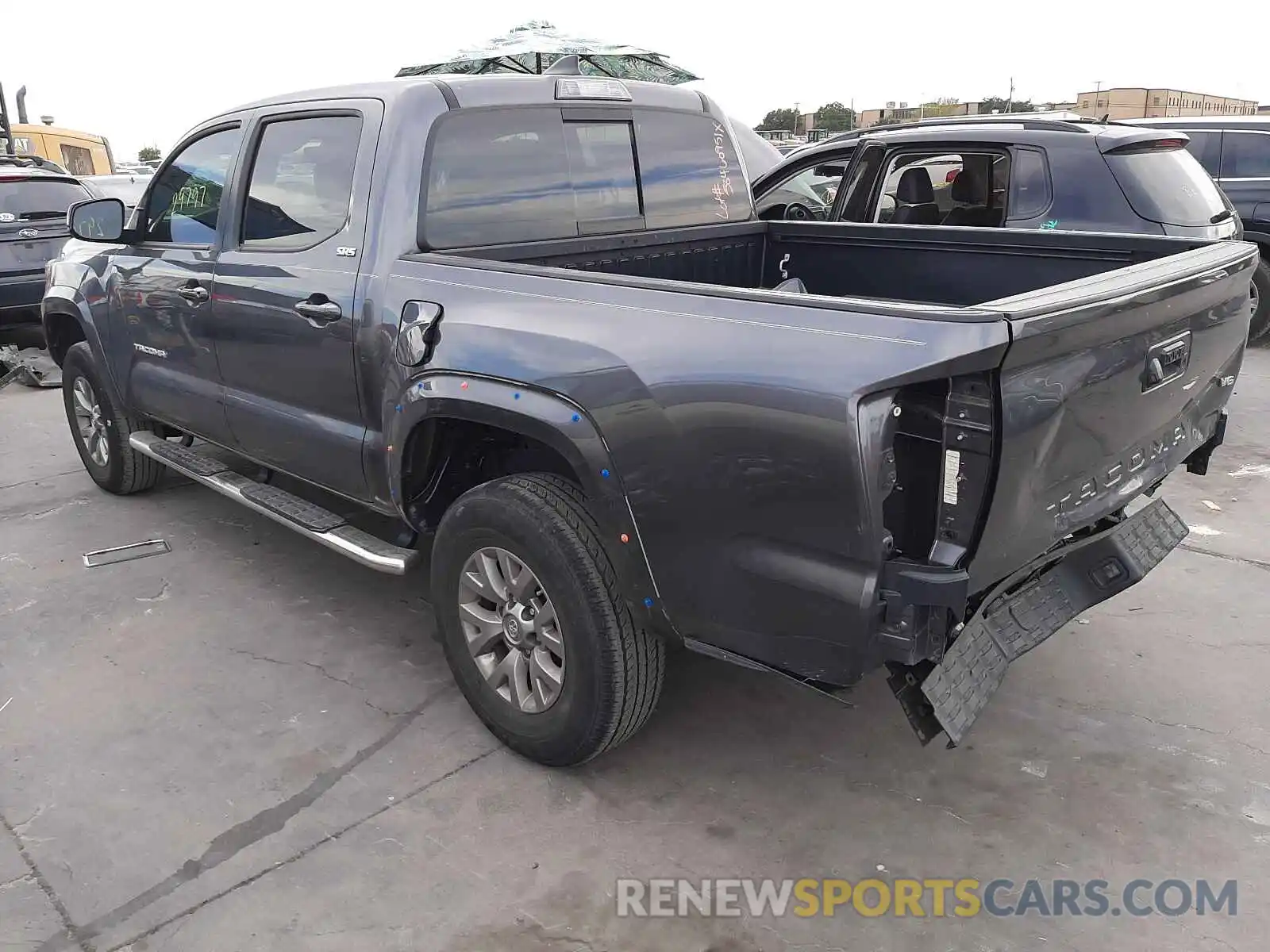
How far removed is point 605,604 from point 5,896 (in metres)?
1.73

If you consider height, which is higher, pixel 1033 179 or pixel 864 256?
pixel 1033 179

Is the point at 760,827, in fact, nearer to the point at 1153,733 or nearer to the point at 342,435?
the point at 1153,733

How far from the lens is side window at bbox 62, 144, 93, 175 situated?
17.6m

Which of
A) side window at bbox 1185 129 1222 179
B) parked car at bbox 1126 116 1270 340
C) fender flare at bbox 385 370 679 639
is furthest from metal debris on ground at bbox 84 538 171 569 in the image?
side window at bbox 1185 129 1222 179

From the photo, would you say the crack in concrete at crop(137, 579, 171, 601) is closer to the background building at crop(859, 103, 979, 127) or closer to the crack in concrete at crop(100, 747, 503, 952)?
the crack in concrete at crop(100, 747, 503, 952)

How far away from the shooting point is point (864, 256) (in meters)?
4.05

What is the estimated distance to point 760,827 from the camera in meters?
2.80

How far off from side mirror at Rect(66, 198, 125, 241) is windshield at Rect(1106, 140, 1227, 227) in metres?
5.10

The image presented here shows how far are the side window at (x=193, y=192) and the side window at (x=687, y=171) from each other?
1.64 m

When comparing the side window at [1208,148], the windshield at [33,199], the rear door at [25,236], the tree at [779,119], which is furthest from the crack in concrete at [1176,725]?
the tree at [779,119]

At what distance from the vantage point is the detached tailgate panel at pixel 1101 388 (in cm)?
211

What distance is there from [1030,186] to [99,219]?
4.78 meters

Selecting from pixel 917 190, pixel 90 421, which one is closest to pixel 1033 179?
pixel 917 190

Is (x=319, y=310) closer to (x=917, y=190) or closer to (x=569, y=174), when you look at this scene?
(x=569, y=174)
